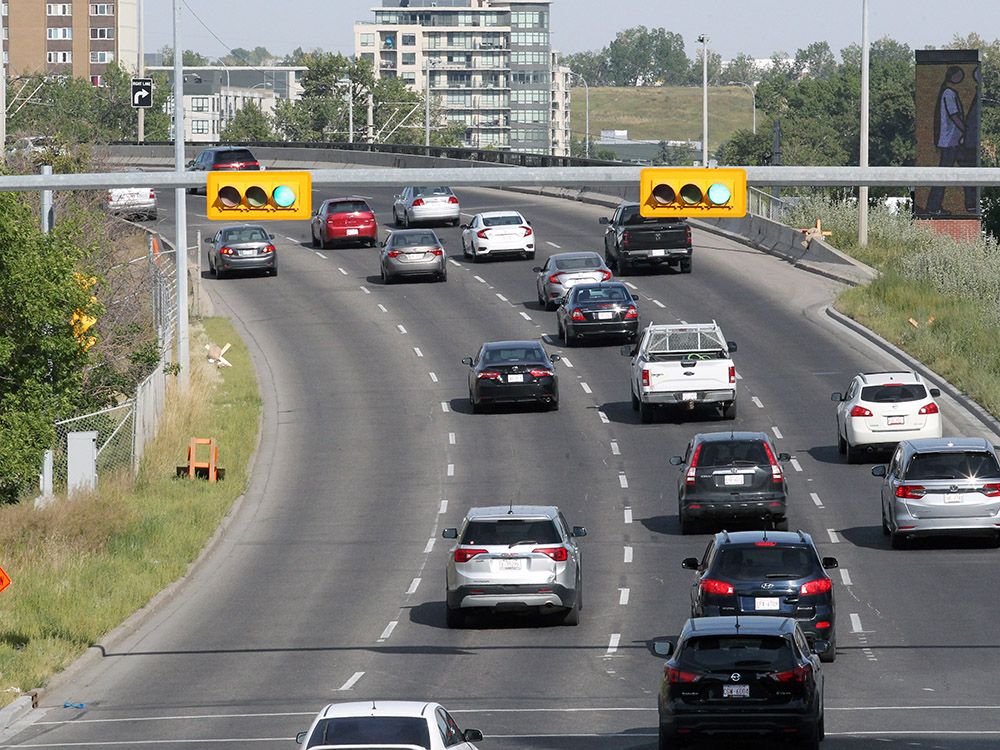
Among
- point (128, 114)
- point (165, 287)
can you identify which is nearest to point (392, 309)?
point (165, 287)

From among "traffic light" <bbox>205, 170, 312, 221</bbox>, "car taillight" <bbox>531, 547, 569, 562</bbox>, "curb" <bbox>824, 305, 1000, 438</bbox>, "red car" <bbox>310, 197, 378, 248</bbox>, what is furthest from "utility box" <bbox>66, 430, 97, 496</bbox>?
"red car" <bbox>310, 197, 378, 248</bbox>

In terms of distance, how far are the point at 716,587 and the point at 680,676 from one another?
19.2ft

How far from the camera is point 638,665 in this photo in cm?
2352

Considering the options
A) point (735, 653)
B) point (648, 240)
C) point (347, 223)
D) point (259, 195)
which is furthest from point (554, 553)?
point (347, 223)

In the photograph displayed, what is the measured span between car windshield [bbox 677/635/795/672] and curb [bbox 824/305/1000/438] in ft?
80.9

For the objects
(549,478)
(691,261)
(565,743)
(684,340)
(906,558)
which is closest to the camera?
(565,743)

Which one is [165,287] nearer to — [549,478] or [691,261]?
[549,478]

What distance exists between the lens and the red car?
6906 centimetres

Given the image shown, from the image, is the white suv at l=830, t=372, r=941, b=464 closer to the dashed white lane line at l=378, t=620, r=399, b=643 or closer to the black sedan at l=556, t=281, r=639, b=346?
the black sedan at l=556, t=281, r=639, b=346

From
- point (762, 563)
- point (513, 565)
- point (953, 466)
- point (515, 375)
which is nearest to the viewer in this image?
point (762, 563)

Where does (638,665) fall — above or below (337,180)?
below

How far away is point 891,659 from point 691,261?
129ft

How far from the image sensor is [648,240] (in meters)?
60.1

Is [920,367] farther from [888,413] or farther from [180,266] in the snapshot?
[180,266]
